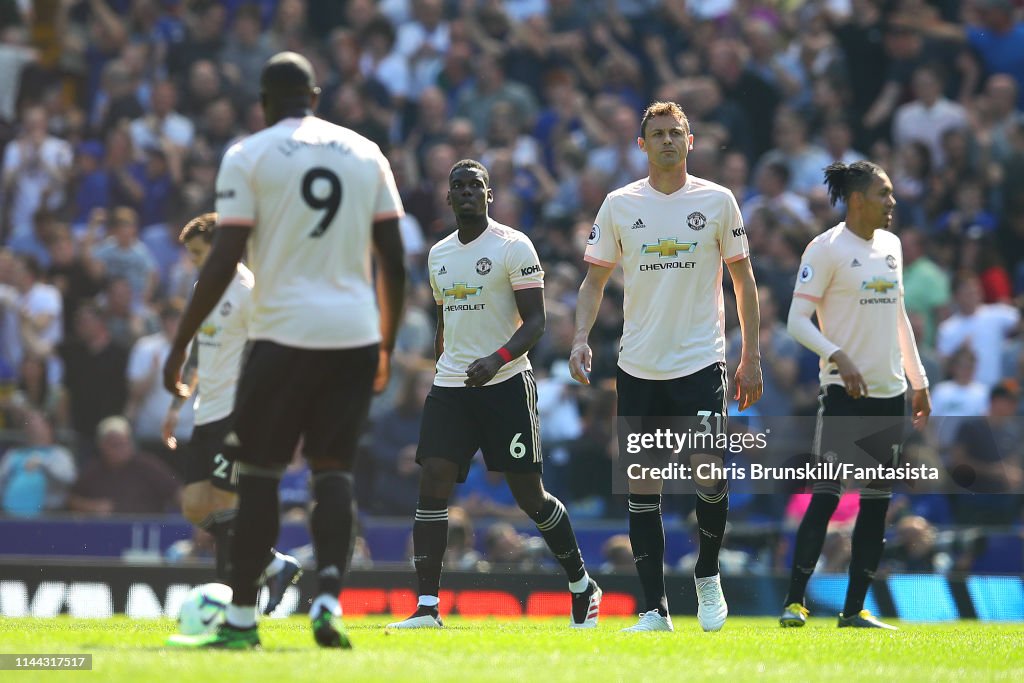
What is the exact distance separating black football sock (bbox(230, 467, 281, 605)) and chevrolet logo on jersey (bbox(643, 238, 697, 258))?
11.2ft

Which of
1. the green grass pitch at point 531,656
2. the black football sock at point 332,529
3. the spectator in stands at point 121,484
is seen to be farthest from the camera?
the spectator in stands at point 121,484

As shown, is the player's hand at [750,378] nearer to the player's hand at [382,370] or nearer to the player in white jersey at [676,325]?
the player in white jersey at [676,325]

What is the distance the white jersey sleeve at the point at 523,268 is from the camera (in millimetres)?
9562

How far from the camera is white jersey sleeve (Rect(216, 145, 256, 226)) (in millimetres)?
6645

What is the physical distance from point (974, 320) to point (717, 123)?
439cm

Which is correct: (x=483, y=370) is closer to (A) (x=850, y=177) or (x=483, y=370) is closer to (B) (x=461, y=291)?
(B) (x=461, y=291)

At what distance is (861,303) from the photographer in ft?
33.3

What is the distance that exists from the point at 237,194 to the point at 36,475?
34.6ft

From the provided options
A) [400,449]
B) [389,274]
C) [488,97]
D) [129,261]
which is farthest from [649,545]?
[488,97]

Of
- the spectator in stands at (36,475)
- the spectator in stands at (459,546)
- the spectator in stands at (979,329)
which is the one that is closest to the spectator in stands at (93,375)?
the spectator in stands at (36,475)

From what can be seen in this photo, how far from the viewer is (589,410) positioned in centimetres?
1516

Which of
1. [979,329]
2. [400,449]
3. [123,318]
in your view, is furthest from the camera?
[123,318]

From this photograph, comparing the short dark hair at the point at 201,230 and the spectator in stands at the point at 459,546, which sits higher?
the short dark hair at the point at 201,230

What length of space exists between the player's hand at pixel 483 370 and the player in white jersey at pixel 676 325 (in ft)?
1.51
